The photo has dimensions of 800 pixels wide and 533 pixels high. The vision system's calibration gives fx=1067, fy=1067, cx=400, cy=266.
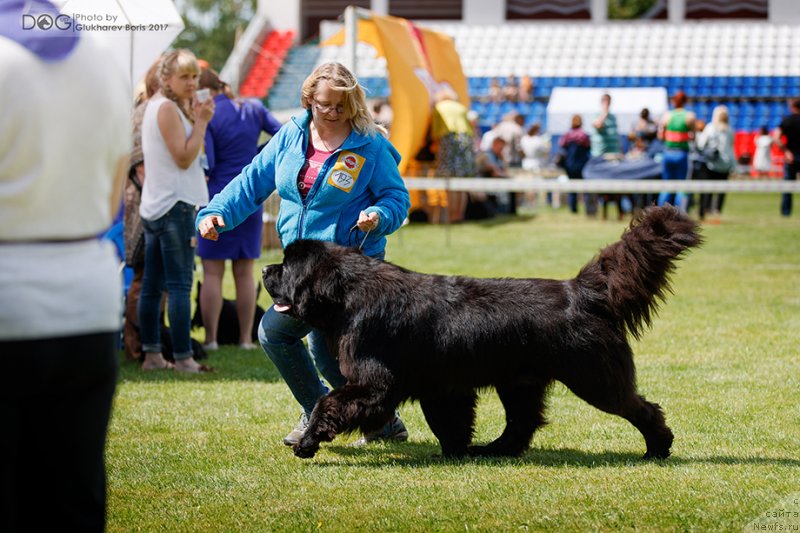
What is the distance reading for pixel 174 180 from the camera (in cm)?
666

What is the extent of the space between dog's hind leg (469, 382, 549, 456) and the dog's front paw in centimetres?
84

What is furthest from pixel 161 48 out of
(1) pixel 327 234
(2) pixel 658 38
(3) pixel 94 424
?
(2) pixel 658 38

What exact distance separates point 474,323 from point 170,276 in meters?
2.95

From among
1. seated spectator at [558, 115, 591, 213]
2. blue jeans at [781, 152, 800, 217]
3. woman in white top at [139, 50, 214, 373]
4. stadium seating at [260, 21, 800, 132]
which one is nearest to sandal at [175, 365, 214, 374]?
woman in white top at [139, 50, 214, 373]

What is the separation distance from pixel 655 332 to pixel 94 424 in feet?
21.8

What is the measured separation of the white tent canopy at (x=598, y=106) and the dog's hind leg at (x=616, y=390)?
22534 millimetres

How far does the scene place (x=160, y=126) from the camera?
659 centimetres

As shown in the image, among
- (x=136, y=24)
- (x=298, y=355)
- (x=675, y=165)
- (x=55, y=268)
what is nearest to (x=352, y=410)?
(x=298, y=355)

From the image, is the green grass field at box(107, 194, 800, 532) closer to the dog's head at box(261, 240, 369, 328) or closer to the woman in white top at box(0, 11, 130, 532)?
the dog's head at box(261, 240, 369, 328)

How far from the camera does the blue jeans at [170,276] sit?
673cm

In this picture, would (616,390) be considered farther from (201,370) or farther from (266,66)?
(266,66)

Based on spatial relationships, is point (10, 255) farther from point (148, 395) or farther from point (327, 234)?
point (148, 395)

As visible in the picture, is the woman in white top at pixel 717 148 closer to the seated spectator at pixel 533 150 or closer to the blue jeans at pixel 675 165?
the blue jeans at pixel 675 165

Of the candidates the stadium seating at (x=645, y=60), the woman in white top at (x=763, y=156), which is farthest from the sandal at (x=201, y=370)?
the stadium seating at (x=645, y=60)
